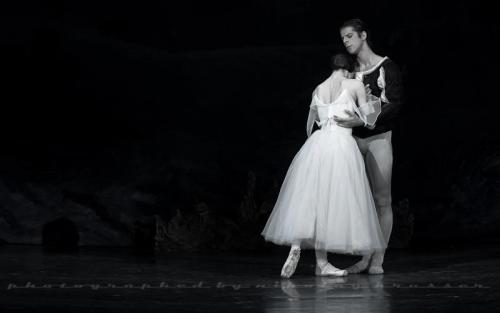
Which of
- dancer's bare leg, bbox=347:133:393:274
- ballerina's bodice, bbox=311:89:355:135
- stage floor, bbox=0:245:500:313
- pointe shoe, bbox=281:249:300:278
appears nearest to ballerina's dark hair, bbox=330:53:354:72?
ballerina's bodice, bbox=311:89:355:135

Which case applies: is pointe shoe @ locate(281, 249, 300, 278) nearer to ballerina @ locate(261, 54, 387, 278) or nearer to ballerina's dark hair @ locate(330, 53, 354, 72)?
ballerina @ locate(261, 54, 387, 278)

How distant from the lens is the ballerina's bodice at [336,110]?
6207mm

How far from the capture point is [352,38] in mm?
6422

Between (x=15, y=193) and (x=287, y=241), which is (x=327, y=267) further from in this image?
(x=15, y=193)

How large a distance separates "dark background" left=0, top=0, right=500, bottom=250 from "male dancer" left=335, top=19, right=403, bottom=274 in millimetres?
2955

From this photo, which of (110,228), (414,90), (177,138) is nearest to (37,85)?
Answer: (177,138)

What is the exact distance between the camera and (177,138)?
11.7 metres

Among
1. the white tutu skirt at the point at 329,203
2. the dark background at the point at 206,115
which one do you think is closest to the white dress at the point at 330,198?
the white tutu skirt at the point at 329,203

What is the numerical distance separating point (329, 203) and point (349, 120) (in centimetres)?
50

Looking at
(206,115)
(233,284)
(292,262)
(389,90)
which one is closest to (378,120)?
(389,90)

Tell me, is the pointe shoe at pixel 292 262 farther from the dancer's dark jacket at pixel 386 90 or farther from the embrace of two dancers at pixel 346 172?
the dancer's dark jacket at pixel 386 90

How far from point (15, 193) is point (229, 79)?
3596 mm

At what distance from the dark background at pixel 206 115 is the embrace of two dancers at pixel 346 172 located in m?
3.02

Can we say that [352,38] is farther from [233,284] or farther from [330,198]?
[233,284]
